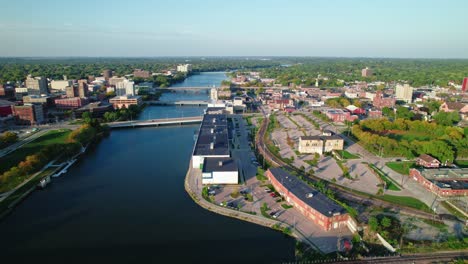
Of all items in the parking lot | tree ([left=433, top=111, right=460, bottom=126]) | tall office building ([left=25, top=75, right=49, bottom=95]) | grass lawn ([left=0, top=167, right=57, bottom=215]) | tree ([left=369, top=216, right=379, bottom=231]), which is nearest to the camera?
tree ([left=369, top=216, right=379, bottom=231])

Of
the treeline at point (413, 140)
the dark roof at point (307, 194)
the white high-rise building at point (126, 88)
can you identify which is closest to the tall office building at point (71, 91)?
the white high-rise building at point (126, 88)

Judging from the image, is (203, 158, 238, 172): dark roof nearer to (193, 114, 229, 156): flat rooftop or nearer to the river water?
(193, 114, 229, 156): flat rooftop

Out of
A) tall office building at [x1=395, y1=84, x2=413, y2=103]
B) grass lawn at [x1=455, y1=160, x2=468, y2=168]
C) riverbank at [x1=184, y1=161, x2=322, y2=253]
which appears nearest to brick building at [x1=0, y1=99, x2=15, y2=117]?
riverbank at [x1=184, y1=161, x2=322, y2=253]

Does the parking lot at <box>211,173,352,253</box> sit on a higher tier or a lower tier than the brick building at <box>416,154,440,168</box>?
lower

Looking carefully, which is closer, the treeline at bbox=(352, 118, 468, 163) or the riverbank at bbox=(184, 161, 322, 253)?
the riverbank at bbox=(184, 161, 322, 253)

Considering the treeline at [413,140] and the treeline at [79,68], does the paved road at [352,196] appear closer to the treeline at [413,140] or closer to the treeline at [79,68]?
the treeline at [413,140]

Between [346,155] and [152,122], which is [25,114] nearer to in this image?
[152,122]

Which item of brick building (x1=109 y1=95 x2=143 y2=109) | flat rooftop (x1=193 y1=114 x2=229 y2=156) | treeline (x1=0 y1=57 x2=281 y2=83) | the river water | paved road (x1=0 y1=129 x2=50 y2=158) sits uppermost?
treeline (x1=0 y1=57 x2=281 y2=83)
